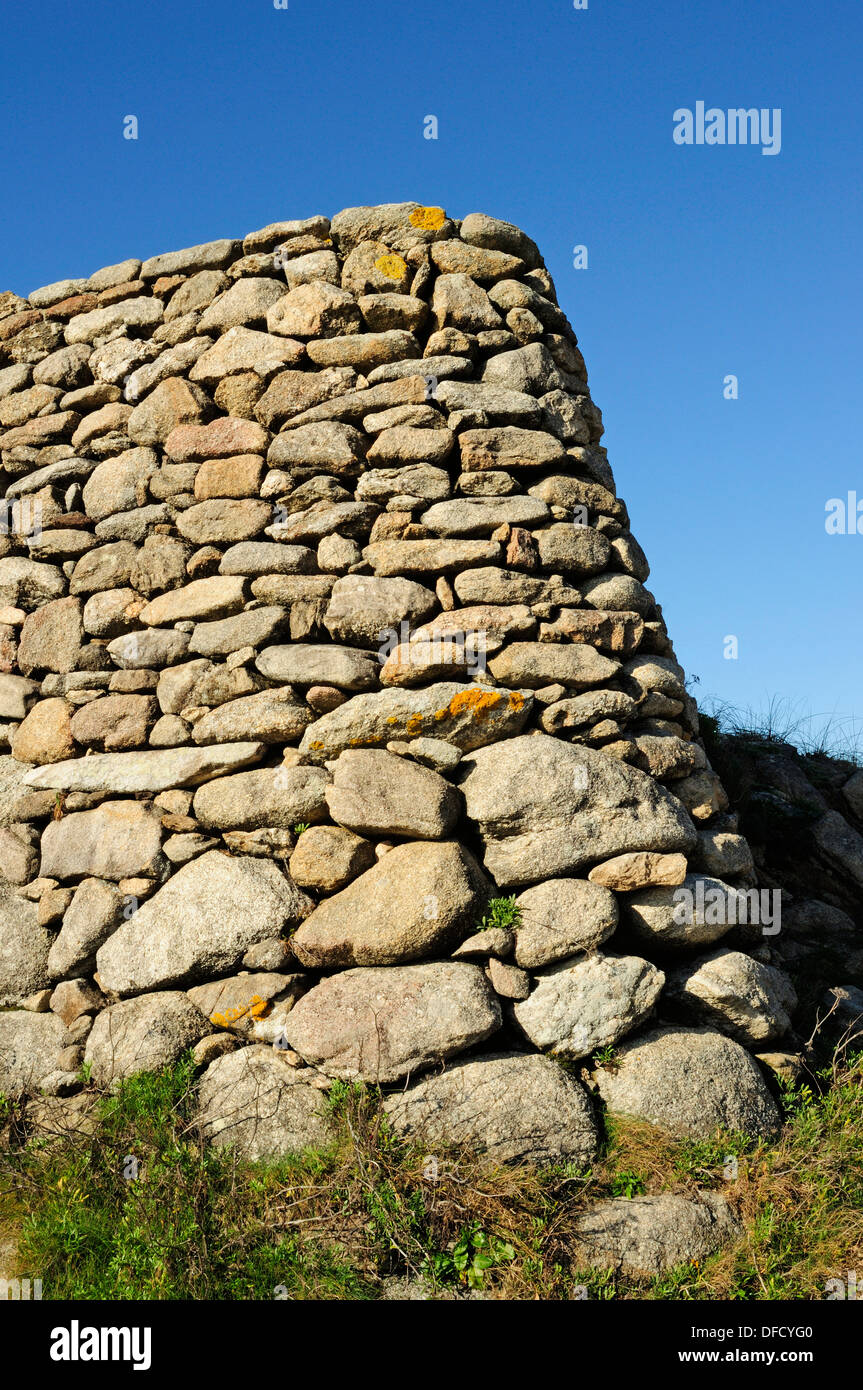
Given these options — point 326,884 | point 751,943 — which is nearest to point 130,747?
point 326,884

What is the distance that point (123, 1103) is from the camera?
3590 millimetres

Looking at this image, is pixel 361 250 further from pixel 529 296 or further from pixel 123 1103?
pixel 123 1103

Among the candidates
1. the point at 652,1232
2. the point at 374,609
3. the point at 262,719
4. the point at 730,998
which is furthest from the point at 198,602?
the point at 652,1232

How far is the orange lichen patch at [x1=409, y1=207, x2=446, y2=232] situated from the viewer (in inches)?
200

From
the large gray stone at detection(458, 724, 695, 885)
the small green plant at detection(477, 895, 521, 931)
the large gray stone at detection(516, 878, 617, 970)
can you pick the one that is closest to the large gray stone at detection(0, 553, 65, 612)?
the large gray stone at detection(458, 724, 695, 885)

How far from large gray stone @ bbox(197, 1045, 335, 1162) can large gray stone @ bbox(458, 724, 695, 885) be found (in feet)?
3.51

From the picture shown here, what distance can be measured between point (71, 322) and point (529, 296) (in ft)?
8.91

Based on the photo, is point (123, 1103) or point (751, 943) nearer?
point (123, 1103)

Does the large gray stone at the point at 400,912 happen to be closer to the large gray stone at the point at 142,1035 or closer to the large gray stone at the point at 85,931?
the large gray stone at the point at 142,1035

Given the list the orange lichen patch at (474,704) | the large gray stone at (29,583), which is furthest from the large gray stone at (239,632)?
the large gray stone at (29,583)

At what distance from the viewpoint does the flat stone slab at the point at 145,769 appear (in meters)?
4.22

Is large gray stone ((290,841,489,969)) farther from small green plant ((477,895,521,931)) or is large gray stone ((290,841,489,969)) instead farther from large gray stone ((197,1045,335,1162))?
large gray stone ((197,1045,335,1162))

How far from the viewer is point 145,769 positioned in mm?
4406
